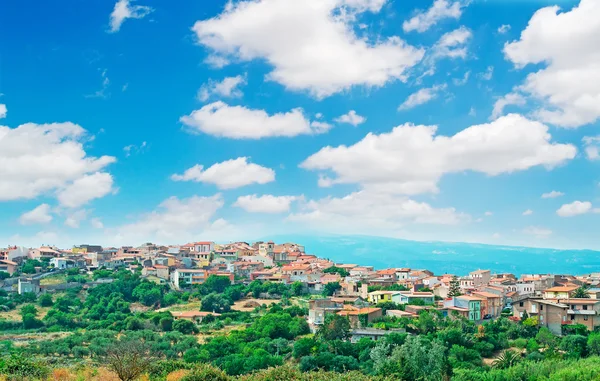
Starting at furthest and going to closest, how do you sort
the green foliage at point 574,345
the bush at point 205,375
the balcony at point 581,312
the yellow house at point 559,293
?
the yellow house at point 559,293 < the balcony at point 581,312 < the green foliage at point 574,345 < the bush at point 205,375

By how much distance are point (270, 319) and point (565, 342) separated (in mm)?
20114

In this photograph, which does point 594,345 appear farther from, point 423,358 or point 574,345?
point 423,358

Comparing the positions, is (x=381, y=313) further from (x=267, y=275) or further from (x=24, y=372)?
(x=24, y=372)

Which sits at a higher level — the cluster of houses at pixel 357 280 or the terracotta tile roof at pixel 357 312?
the cluster of houses at pixel 357 280

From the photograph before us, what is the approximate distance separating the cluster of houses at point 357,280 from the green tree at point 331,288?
1.66 ft

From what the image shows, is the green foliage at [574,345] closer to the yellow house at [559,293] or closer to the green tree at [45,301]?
the yellow house at [559,293]

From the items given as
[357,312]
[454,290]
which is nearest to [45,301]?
[357,312]

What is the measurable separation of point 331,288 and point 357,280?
3.18m

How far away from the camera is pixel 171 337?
44.4 m

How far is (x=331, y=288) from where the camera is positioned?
61.7 m

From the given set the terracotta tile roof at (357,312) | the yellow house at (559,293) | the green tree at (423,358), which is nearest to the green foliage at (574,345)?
the green tree at (423,358)

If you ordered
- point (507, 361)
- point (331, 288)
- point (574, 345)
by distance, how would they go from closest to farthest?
point (507, 361)
point (574, 345)
point (331, 288)

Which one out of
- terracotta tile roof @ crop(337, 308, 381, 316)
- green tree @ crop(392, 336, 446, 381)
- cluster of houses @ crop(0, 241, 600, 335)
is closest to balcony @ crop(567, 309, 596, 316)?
cluster of houses @ crop(0, 241, 600, 335)

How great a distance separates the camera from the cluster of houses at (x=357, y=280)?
45.2m
